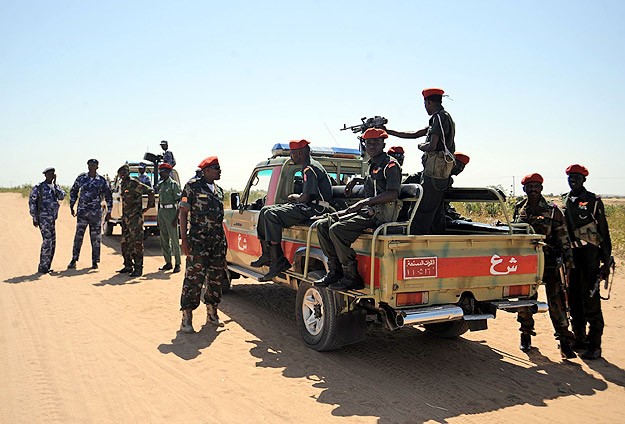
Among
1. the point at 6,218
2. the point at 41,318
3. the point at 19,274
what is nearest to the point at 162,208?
the point at 19,274

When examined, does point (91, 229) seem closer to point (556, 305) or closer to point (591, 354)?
point (556, 305)

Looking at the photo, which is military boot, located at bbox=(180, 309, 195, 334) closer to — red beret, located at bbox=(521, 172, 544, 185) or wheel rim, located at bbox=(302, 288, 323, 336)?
wheel rim, located at bbox=(302, 288, 323, 336)

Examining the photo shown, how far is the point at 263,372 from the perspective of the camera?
17.3 ft

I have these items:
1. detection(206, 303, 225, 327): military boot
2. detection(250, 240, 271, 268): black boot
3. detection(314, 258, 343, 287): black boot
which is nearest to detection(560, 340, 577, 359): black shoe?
detection(314, 258, 343, 287): black boot

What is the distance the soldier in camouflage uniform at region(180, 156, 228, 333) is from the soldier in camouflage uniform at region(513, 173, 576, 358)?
12.4ft

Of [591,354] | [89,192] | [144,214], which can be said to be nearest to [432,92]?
[591,354]

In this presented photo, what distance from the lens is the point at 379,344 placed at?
244 inches

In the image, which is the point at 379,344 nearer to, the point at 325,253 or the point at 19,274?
the point at 325,253

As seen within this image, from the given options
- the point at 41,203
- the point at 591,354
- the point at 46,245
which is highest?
the point at 41,203

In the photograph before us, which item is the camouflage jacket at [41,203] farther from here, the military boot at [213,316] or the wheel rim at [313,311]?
the wheel rim at [313,311]

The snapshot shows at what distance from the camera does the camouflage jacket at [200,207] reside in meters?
6.77

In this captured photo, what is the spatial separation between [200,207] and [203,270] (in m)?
0.81

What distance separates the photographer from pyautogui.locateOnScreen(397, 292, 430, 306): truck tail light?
4.88 m

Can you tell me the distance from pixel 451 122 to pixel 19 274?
342 inches
